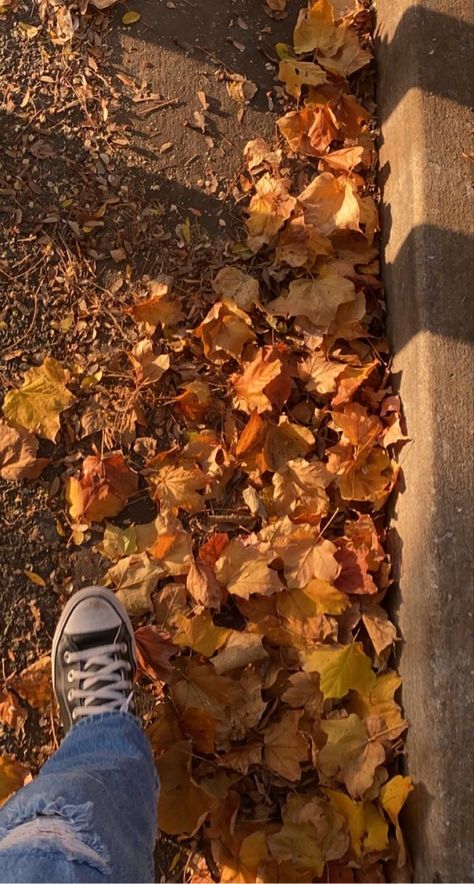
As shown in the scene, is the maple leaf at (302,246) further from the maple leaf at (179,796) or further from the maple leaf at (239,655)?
the maple leaf at (179,796)

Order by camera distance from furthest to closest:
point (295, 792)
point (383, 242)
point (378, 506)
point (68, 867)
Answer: point (383, 242), point (378, 506), point (295, 792), point (68, 867)

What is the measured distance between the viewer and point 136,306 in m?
2.12

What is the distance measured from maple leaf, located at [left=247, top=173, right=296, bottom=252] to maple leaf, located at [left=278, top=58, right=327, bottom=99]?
304mm

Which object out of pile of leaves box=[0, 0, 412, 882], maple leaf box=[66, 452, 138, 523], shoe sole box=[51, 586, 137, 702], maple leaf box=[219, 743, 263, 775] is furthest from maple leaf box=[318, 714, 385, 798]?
maple leaf box=[66, 452, 138, 523]

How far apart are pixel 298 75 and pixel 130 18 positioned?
537 mm

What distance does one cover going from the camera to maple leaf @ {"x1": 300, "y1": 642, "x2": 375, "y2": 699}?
188 cm

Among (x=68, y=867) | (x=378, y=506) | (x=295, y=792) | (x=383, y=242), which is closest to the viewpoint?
(x=68, y=867)

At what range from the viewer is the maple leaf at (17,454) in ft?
6.66

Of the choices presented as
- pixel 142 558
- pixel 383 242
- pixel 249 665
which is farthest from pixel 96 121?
pixel 249 665

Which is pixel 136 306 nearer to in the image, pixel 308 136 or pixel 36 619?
pixel 308 136

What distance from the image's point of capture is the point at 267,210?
2.21 metres

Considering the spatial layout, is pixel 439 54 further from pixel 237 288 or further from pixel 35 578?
pixel 35 578

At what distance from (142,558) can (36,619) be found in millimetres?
317

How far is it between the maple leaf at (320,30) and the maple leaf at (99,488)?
1362 millimetres
